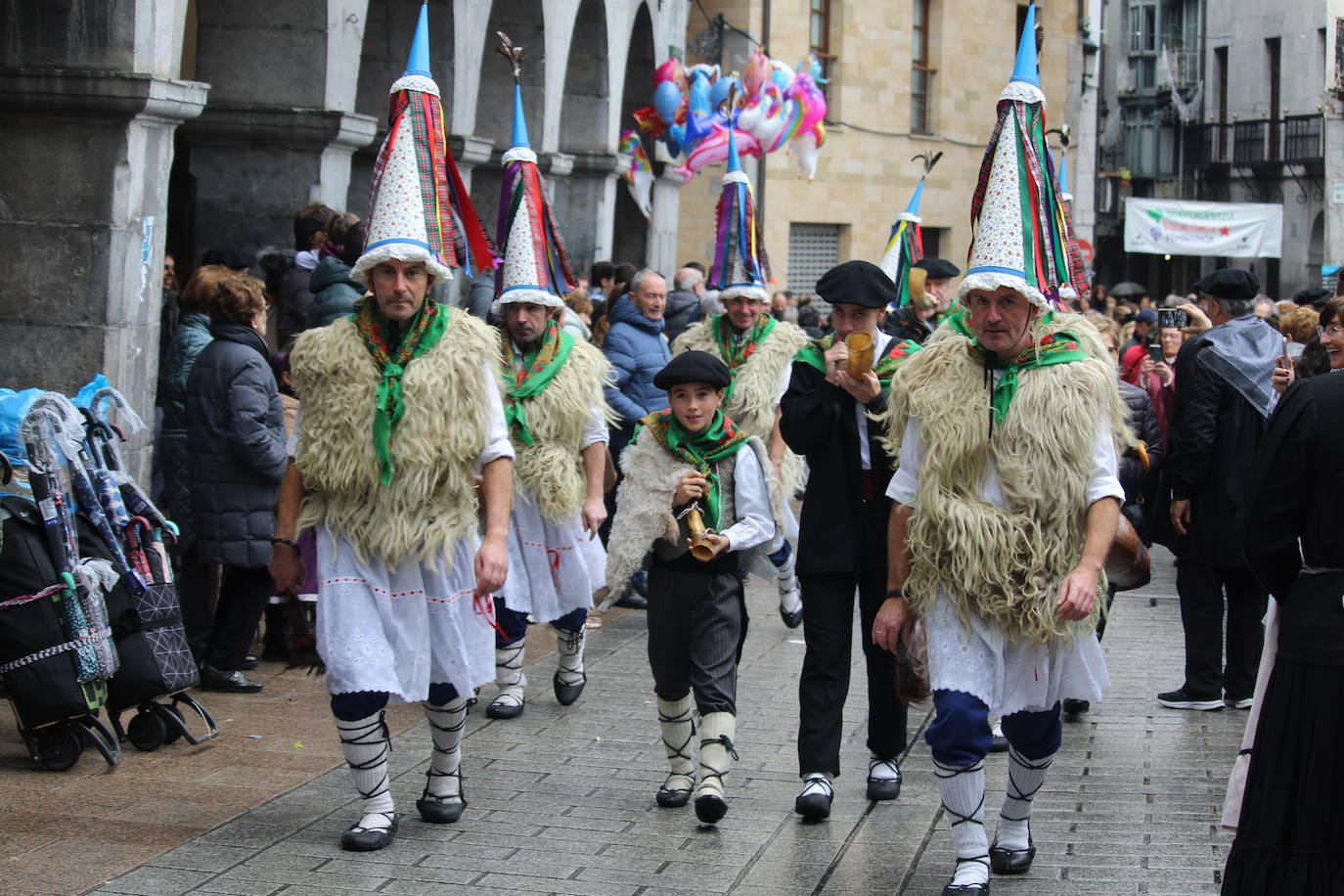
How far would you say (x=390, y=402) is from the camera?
612 centimetres

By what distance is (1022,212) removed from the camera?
582 cm

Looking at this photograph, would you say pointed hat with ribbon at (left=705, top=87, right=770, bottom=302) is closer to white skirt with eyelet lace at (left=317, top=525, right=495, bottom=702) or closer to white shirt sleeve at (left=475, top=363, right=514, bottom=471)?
white shirt sleeve at (left=475, top=363, right=514, bottom=471)

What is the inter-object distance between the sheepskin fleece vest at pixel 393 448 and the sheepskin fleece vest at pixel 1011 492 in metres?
1.54

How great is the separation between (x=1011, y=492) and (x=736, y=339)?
201 inches

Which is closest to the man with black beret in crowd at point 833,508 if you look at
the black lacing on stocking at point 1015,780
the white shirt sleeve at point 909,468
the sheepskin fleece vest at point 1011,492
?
the white shirt sleeve at point 909,468

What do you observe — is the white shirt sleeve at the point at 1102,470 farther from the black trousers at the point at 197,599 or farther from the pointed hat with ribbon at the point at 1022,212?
the black trousers at the point at 197,599

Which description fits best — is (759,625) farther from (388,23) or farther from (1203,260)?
(1203,260)

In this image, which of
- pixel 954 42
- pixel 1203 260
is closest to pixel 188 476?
pixel 954 42

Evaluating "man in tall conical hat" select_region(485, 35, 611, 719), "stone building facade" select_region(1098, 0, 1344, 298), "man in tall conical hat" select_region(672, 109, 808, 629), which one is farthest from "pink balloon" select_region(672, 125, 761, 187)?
"stone building facade" select_region(1098, 0, 1344, 298)

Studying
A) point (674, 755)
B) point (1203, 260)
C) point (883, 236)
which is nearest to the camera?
point (674, 755)

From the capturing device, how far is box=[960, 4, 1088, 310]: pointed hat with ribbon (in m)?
5.72

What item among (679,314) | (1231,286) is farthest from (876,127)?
(1231,286)

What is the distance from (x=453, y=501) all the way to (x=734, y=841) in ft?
5.01

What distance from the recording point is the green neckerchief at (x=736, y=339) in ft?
34.5
